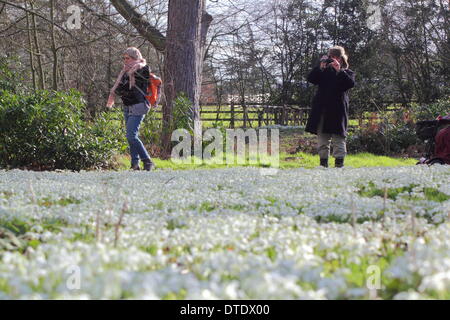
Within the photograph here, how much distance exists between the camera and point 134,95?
29.0ft

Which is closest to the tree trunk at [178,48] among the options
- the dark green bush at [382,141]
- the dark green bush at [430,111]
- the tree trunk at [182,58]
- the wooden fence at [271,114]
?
the tree trunk at [182,58]

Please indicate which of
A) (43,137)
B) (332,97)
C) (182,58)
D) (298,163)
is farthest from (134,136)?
(182,58)

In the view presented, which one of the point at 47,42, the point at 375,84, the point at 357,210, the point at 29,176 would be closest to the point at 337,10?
the point at 375,84

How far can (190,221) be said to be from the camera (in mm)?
3908

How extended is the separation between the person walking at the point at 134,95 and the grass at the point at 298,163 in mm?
1073

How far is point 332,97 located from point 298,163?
2.93m

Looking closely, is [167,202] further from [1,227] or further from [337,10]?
[337,10]

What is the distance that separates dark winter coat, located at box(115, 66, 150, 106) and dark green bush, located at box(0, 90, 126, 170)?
5.65 ft

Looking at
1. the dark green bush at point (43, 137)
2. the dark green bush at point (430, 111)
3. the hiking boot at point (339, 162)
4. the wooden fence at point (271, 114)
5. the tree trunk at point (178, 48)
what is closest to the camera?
the hiking boot at point (339, 162)

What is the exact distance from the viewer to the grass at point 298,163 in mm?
10555

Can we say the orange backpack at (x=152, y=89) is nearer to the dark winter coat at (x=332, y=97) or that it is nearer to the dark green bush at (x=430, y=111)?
the dark winter coat at (x=332, y=97)

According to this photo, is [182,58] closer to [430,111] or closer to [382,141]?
[382,141]

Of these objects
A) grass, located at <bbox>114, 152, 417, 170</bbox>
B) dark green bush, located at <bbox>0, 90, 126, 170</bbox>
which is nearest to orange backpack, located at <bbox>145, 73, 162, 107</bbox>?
grass, located at <bbox>114, 152, 417, 170</bbox>
